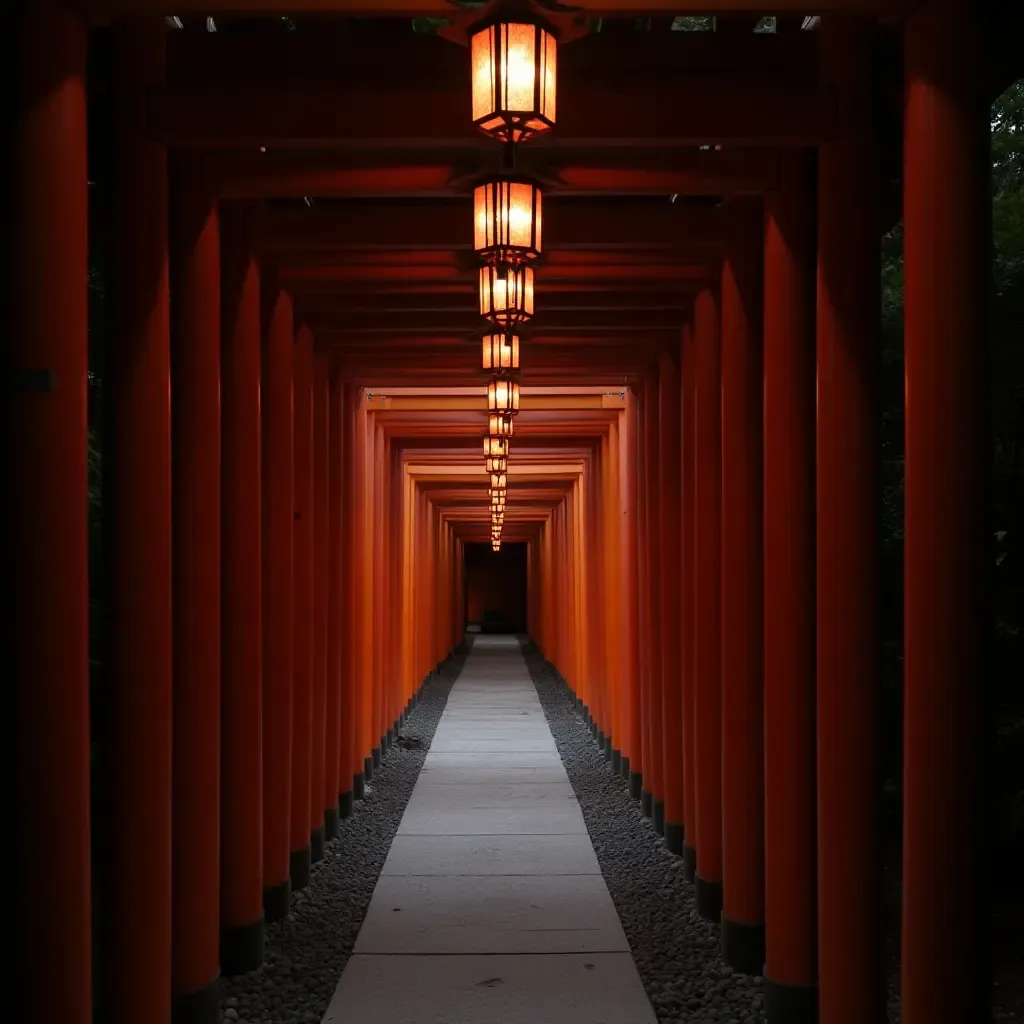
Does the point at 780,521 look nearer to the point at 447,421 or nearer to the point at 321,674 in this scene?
the point at 321,674

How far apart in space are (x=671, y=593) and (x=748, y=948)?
121 inches

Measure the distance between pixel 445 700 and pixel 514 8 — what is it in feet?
61.5

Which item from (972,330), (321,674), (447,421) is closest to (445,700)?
(447,421)

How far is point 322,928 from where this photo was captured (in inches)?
287

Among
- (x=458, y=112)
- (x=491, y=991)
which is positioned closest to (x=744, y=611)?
(x=491, y=991)

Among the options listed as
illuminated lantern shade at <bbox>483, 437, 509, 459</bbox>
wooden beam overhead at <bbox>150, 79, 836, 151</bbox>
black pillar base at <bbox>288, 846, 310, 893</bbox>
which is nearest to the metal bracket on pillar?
wooden beam overhead at <bbox>150, 79, 836, 151</bbox>

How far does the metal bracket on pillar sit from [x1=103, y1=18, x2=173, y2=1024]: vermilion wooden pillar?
1.05 m

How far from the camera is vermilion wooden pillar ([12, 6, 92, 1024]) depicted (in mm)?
3701

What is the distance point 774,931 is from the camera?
5.46 metres

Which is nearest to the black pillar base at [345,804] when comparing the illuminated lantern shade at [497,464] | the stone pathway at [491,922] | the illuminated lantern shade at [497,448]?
the stone pathway at [491,922]

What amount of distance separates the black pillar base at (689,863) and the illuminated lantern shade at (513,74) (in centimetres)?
586

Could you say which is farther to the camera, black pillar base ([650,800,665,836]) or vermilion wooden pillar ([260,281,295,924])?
black pillar base ([650,800,665,836])

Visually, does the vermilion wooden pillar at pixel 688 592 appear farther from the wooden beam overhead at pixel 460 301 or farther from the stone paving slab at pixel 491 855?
the stone paving slab at pixel 491 855

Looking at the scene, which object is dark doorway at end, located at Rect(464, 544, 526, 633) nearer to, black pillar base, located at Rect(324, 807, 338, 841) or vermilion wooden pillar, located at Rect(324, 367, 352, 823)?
vermilion wooden pillar, located at Rect(324, 367, 352, 823)
